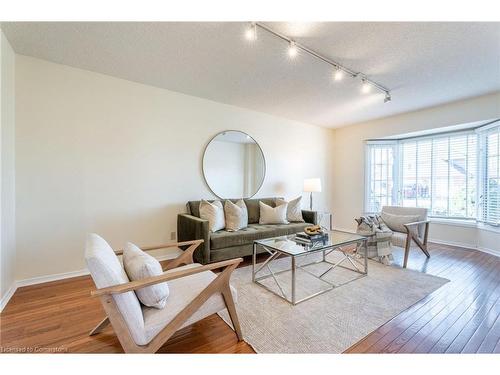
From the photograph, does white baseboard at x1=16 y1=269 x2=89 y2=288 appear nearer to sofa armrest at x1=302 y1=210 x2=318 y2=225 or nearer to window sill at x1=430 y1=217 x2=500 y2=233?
sofa armrest at x1=302 y1=210 x2=318 y2=225

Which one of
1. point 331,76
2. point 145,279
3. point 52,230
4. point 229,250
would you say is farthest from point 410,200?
point 52,230

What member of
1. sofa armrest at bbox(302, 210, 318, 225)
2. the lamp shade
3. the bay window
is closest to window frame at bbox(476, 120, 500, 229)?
the bay window

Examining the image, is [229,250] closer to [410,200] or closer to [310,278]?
[310,278]

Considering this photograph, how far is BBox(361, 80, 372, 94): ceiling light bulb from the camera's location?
3.03m

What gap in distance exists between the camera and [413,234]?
10.4ft

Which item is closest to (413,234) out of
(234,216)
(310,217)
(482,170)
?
(310,217)

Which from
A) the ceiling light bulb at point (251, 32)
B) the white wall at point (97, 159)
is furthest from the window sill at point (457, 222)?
the ceiling light bulb at point (251, 32)

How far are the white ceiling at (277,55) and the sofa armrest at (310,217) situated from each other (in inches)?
76.8

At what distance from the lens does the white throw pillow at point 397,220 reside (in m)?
3.43

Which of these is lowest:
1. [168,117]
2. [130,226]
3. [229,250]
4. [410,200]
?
[229,250]

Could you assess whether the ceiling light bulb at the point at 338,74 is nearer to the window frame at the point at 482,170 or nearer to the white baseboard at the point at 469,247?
the window frame at the point at 482,170

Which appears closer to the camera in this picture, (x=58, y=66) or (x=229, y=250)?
(x=58, y=66)
